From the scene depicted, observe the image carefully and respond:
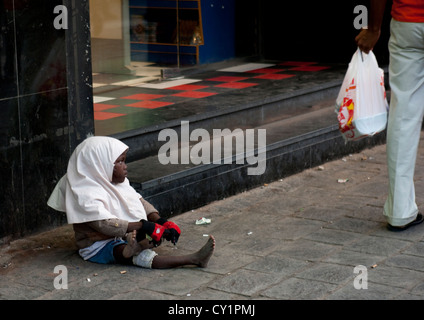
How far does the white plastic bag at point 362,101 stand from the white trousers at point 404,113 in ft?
0.35

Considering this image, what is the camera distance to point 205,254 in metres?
4.30

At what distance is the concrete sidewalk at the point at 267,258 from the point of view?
4.02 meters

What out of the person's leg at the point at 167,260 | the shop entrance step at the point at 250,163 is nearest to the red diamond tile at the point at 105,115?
the shop entrance step at the point at 250,163

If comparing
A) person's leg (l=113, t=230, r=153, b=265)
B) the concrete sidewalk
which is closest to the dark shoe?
the concrete sidewalk

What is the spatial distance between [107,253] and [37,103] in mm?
1111

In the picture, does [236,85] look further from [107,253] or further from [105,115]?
[107,253]

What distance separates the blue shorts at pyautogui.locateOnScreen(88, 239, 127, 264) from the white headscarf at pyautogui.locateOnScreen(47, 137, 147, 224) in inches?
5.6

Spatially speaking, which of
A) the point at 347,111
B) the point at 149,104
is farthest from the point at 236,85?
the point at 347,111

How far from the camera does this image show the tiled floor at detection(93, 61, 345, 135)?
6.53 meters

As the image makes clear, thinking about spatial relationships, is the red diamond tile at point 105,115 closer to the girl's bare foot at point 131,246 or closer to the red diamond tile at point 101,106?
the red diamond tile at point 101,106

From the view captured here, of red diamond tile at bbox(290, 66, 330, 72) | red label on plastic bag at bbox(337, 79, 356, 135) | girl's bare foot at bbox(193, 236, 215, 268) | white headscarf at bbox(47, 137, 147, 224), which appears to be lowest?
girl's bare foot at bbox(193, 236, 215, 268)

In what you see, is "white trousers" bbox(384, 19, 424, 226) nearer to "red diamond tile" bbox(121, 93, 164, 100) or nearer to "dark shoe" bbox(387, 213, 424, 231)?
"dark shoe" bbox(387, 213, 424, 231)
